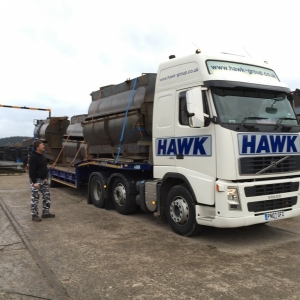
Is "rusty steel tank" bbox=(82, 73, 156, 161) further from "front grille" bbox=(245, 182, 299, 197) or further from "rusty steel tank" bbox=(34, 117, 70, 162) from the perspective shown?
"rusty steel tank" bbox=(34, 117, 70, 162)

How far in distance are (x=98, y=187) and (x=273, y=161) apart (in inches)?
203

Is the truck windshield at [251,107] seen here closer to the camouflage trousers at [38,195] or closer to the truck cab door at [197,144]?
Answer: the truck cab door at [197,144]

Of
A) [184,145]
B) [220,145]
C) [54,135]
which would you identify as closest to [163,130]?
[184,145]

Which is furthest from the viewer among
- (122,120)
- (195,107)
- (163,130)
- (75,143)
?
(75,143)

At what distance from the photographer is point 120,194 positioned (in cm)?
808

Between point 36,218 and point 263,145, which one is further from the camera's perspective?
point 36,218

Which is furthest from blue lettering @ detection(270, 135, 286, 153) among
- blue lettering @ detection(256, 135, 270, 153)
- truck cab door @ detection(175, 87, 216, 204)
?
truck cab door @ detection(175, 87, 216, 204)

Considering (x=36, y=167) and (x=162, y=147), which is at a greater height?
(x=162, y=147)

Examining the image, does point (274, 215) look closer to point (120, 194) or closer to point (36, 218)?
point (120, 194)

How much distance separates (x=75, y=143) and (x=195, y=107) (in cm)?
696

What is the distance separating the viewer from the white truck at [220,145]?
5168 millimetres

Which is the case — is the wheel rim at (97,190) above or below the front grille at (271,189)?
below

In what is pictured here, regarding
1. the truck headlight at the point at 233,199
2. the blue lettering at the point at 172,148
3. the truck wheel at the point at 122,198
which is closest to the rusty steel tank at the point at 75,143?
the truck wheel at the point at 122,198

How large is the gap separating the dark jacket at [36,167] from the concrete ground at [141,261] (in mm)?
1006
